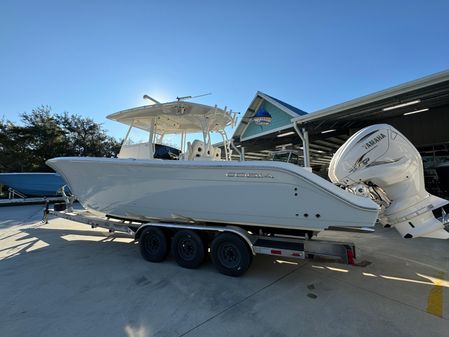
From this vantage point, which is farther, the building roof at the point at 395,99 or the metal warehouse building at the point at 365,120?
the metal warehouse building at the point at 365,120

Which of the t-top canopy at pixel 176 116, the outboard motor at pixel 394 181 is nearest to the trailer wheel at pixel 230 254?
the outboard motor at pixel 394 181

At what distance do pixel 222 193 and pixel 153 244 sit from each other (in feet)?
5.53

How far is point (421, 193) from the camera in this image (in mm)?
3510

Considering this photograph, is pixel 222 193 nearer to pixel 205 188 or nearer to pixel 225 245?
pixel 205 188

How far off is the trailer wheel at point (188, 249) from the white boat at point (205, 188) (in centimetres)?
25

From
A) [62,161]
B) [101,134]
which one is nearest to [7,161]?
[101,134]

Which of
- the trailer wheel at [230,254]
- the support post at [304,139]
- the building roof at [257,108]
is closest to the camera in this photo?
the trailer wheel at [230,254]

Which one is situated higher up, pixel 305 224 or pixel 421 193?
pixel 421 193

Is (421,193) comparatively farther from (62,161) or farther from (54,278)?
(62,161)

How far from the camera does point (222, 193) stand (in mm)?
3496

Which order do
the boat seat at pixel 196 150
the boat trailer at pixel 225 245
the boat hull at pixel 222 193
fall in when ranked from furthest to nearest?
the boat seat at pixel 196 150
the boat trailer at pixel 225 245
the boat hull at pixel 222 193

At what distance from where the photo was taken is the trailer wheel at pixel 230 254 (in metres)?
3.45

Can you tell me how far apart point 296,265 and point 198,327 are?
2.23m

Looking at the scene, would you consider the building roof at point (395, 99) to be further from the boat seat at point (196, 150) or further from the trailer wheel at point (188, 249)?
the trailer wheel at point (188, 249)
